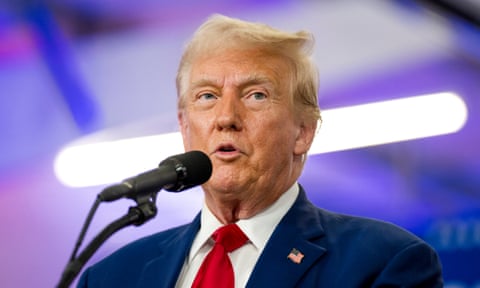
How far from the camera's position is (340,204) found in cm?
369

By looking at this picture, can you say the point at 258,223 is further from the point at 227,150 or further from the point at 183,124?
the point at 183,124

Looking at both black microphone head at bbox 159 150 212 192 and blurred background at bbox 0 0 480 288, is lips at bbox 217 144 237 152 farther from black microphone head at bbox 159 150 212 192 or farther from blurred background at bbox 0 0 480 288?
blurred background at bbox 0 0 480 288

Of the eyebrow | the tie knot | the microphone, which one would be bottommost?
the tie knot

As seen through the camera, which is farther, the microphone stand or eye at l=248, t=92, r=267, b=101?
eye at l=248, t=92, r=267, b=101

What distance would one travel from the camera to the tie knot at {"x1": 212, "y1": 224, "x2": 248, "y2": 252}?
8.04ft

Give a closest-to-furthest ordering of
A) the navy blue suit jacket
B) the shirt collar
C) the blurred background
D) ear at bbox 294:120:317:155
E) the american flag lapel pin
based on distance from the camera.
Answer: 1. the navy blue suit jacket
2. the american flag lapel pin
3. the shirt collar
4. ear at bbox 294:120:317:155
5. the blurred background

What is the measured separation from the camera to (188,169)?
77.2 inches

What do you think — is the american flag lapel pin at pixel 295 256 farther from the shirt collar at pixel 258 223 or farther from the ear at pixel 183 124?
the ear at pixel 183 124

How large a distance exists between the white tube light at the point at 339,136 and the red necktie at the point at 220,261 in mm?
1328

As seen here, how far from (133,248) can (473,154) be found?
149 centimetres

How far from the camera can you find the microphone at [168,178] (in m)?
1.78

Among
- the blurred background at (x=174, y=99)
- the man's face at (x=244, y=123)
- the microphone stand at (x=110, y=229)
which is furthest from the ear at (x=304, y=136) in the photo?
the blurred background at (x=174, y=99)

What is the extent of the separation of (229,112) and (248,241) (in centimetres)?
33

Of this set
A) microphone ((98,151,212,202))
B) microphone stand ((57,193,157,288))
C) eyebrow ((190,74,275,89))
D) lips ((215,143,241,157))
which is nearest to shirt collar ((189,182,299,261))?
lips ((215,143,241,157))
